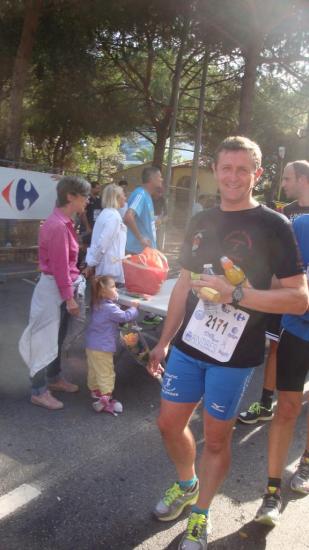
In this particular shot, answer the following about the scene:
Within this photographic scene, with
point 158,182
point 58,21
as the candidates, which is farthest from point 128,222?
point 58,21

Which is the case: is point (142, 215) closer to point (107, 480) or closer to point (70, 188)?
point (70, 188)

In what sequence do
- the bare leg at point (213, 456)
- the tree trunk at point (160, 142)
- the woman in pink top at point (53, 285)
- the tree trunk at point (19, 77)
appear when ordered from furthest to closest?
the tree trunk at point (160, 142) < the tree trunk at point (19, 77) < the woman in pink top at point (53, 285) < the bare leg at point (213, 456)

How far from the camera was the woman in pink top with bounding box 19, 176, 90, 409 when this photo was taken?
11.0 ft

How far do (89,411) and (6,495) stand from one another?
1.12 m

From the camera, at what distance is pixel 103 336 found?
147 inches

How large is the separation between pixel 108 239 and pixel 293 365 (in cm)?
226

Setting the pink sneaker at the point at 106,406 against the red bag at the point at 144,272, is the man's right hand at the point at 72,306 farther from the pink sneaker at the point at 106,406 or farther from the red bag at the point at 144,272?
the red bag at the point at 144,272

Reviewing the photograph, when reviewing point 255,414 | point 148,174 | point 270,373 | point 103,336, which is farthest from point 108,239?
point 255,414

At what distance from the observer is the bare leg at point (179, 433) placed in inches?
89.5

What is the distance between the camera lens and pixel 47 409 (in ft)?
11.8

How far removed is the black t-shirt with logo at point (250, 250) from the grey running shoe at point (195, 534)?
756 mm

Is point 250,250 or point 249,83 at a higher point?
point 249,83

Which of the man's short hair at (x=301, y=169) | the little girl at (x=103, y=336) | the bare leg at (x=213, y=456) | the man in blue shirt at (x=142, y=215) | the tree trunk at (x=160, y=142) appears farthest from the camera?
the tree trunk at (x=160, y=142)

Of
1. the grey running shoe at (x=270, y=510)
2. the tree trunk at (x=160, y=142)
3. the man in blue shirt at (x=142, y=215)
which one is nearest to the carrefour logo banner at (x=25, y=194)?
the man in blue shirt at (x=142, y=215)
